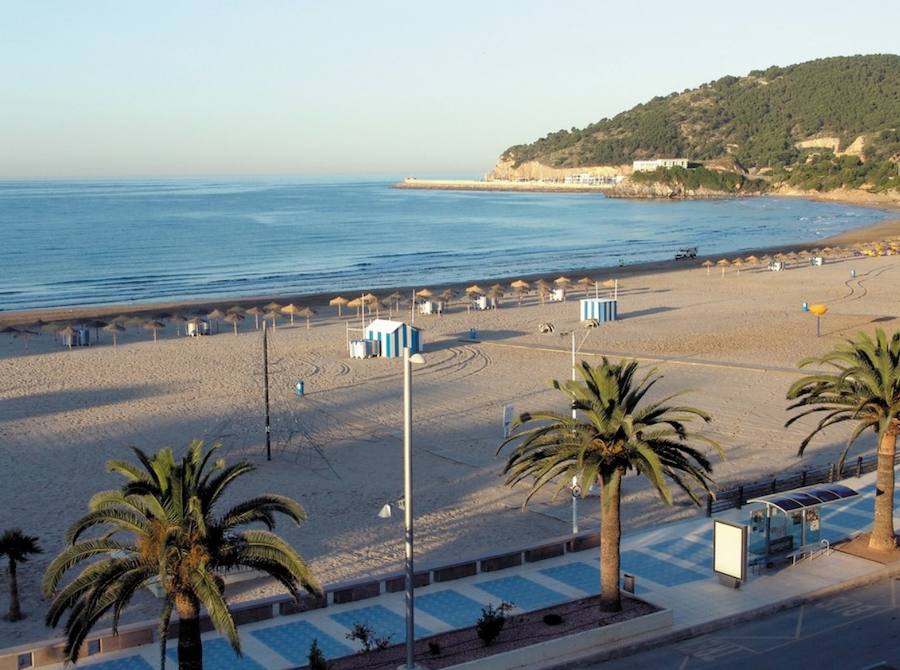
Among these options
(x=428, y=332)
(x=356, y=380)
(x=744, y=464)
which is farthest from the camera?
(x=428, y=332)

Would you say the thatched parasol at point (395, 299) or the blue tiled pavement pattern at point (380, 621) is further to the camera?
the thatched parasol at point (395, 299)

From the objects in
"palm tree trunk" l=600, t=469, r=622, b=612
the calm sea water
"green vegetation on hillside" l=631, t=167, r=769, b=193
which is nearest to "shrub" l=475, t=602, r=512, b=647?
"palm tree trunk" l=600, t=469, r=622, b=612

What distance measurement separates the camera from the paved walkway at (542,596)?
1266 cm

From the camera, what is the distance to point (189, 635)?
10.8 meters

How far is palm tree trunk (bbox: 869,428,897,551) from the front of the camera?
623 inches

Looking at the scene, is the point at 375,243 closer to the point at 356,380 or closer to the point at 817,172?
the point at 356,380

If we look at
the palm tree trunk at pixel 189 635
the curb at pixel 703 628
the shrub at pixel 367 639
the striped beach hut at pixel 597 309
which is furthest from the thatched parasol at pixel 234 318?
the palm tree trunk at pixel 189 635

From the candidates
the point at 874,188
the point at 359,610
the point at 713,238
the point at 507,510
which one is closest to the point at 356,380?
the point at 507,510

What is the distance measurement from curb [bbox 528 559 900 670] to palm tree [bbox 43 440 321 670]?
137 inches

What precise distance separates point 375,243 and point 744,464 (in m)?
72.3

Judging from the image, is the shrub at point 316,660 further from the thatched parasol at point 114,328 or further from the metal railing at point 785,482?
the thatched parasol at point 114,328

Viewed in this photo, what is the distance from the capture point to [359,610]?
46.0 ft

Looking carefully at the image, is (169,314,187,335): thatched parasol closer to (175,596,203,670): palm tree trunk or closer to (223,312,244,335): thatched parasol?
(223,312,244,335): thatched parasol

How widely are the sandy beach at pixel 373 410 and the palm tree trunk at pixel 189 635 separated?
378 cm
